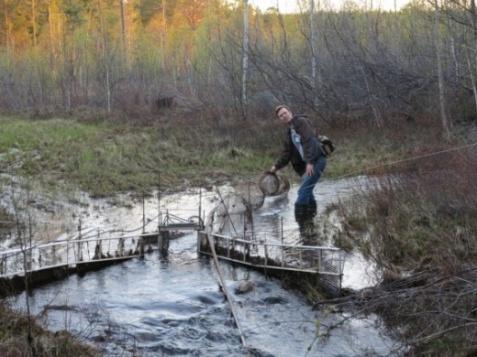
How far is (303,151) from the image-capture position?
10.2 meters

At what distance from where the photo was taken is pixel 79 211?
1210 centimetres

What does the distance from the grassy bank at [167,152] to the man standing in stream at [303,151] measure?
4058mm

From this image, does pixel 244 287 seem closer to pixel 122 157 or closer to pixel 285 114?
pixel 285 114

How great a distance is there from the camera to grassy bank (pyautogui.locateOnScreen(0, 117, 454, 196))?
48.8 ft

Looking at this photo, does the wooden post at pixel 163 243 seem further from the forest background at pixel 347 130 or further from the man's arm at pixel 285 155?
the forest background at pixel 347 130

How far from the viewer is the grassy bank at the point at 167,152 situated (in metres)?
14.9

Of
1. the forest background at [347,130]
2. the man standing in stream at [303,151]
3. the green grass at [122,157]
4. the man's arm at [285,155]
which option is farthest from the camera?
the green grass at [122,157]

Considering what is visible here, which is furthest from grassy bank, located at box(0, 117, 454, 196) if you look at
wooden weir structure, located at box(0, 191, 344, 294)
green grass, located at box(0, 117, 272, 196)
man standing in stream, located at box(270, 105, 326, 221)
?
wooden weir structure, located at box(0, 191, 344, 294)

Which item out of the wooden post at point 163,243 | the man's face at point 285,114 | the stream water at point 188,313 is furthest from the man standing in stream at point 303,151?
the wooden post at point 163,243

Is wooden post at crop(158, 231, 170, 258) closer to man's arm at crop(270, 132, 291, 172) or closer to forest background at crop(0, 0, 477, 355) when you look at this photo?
man's arm at crop(270, 132, 291, 172)

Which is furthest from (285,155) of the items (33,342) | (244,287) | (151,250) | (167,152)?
(167,152)

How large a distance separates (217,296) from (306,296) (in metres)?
1.14

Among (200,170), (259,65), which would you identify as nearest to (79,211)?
(200,170)

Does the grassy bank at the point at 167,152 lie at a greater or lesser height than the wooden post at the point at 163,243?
greater
